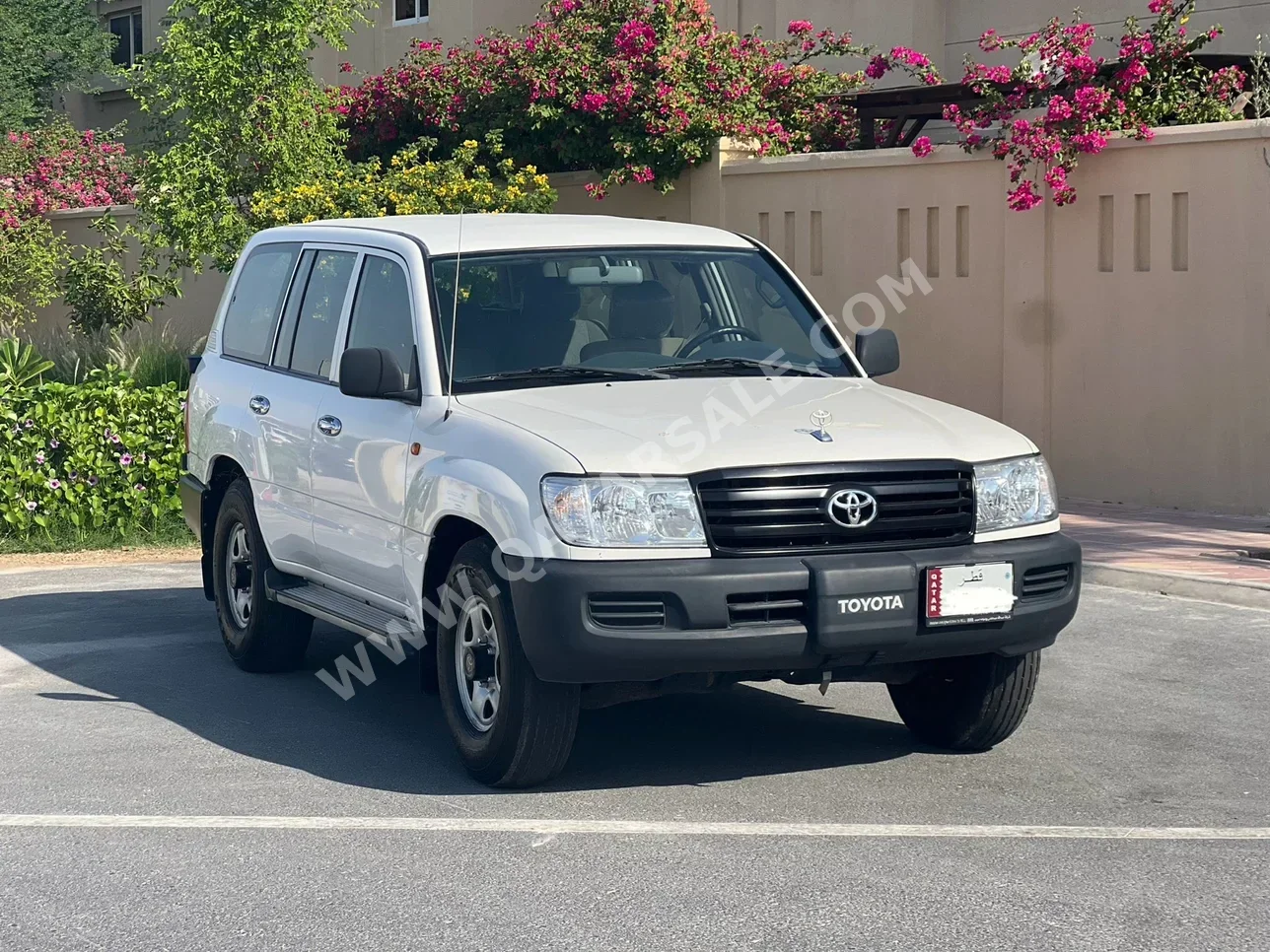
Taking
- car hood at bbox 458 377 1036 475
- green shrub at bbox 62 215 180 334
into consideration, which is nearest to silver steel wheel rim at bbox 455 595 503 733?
car hood at bbox 458 377 1036 475

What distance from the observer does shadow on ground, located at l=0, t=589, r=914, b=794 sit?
6543 mm

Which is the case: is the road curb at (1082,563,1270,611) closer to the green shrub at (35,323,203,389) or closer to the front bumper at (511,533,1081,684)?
the front bumper at (511,533,1081,684)

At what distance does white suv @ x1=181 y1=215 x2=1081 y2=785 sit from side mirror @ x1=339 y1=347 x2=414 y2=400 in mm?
14

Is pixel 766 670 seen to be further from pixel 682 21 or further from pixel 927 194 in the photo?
pixel 682 21

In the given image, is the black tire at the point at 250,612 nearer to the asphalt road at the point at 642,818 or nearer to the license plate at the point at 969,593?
the asphalt road at the point at 642,818

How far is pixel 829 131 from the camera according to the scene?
56.7 ft

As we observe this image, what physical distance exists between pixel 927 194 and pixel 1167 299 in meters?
2.36

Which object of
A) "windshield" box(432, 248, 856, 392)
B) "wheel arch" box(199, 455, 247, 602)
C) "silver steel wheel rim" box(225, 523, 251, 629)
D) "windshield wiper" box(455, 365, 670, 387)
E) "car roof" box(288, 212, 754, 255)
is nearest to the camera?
"windshield wiper" box(455, 365, 670, 387)

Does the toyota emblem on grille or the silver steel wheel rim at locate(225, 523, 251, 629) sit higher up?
the toyota emblem on grille

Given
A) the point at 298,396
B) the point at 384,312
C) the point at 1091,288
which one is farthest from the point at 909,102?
the point at 384,312

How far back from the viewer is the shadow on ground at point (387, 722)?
6.54 m

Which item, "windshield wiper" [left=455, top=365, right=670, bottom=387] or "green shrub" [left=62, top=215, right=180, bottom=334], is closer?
"windshield wiper" [left=455, top=365, right=670, bottom=387]

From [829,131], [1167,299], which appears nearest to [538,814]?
[1167,299]

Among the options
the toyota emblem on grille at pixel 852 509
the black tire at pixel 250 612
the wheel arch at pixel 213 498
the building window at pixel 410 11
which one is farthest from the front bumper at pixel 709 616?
the building window at pixel 410 11
